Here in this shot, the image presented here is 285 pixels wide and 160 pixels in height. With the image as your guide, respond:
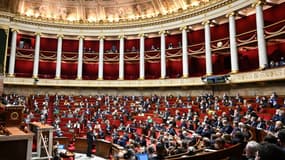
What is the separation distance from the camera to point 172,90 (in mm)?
20109

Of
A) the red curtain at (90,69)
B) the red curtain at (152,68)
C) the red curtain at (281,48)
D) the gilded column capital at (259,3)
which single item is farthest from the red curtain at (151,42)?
the red curtain at (281,48)

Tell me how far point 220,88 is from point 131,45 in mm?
11503

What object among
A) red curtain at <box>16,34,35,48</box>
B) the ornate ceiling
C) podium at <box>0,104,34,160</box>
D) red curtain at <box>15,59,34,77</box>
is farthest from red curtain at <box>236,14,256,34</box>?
red curtain at <box>15,59,34,77</box>

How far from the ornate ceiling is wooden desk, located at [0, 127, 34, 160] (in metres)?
18.8

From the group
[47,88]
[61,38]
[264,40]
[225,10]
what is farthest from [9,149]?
[61,38]

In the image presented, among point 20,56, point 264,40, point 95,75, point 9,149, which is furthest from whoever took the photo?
point 95,75

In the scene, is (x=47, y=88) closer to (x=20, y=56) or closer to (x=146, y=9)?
(x=20, y=56)

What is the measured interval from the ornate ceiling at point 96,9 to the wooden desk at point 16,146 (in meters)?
18.8

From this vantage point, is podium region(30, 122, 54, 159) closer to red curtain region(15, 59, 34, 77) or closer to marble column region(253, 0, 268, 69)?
marble column region(253, 0, 268, 69)

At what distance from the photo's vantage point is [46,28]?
74.0 feet

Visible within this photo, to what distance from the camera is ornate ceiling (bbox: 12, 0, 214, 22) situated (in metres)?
22.0

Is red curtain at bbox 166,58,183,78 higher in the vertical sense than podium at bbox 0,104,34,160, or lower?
higher

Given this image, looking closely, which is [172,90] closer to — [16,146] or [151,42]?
[151,42]

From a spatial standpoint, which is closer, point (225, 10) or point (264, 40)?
point (264, 40)
